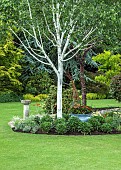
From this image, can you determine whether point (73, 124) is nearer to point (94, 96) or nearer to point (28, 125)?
point (28, 125)

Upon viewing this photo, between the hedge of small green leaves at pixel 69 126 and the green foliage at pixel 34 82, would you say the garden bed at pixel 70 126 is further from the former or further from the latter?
the green foliage at pixel 34 82

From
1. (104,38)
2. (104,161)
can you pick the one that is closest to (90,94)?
(104,38)

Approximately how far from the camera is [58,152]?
8.36m

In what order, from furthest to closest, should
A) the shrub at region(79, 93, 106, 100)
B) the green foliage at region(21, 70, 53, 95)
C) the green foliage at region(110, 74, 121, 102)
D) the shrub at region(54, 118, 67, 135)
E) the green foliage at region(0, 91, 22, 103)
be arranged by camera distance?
1. the green foliage at region(21, 70, 53, 95)
2. the shrub at region(79, 93, 106, 100)
3. the green foliage at region(0, 91, 22, 103)
4. the green foliage at region(110, 74, 121, 102)
5. the shrub at region(54, 118, 67, 135)

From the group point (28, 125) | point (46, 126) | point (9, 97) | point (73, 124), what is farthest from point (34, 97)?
point (73, 124)

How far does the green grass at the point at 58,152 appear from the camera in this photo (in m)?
7.22

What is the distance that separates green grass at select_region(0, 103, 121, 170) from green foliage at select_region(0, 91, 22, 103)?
11619 millimetres

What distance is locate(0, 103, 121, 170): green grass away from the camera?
23.7 feet

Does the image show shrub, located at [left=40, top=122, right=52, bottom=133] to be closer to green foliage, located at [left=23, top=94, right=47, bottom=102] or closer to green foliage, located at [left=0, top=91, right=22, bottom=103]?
green foliage, located at [left=0, top=91, right=22, bottom=103]

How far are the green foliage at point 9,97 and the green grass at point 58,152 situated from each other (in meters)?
11.6

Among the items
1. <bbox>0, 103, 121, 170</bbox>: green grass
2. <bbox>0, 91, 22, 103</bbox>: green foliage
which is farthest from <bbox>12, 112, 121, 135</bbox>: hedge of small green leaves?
<bbox>0, 91, 22, 103</bbox>: green foliage

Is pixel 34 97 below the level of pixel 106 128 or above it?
above

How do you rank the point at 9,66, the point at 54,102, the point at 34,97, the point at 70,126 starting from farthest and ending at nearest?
1. the point at 34,97
2. the point at 9,66
3. the point at 54,102
4. the point at 70,126

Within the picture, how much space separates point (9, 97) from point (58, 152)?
48.5 feet
